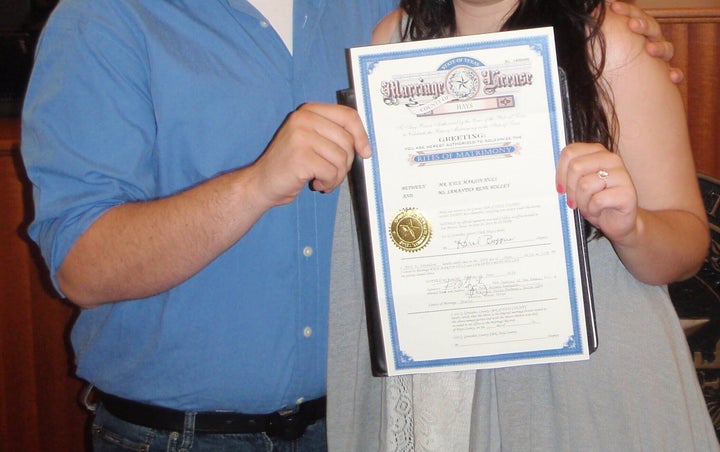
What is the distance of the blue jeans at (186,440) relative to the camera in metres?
1.14

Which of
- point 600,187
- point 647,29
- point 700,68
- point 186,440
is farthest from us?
point 700,68

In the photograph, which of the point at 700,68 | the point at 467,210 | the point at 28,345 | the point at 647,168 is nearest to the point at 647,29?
the point at 647,168

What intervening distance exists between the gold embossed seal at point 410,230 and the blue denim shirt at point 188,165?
216mm

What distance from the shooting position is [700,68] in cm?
174

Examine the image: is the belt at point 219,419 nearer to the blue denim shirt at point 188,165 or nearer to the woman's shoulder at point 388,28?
the blue denim shirt at point 188,165

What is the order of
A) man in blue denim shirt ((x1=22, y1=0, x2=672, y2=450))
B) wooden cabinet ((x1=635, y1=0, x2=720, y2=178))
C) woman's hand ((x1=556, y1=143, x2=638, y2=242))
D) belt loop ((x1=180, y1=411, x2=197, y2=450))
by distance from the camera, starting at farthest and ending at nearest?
wooden cabinet ((x1=635, y1=0, x2=720, y2=178)) < belt loop ((x1=180, y1=411, x2=197, y2=450)) < man in blue denim shirt ((x1=22, y1=0, x2=672, y2=450)) < woman's hand ((x1=556, y1=143, x2=638, y2=242))

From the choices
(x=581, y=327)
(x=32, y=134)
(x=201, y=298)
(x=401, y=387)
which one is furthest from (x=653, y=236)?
(x=32, y=134)

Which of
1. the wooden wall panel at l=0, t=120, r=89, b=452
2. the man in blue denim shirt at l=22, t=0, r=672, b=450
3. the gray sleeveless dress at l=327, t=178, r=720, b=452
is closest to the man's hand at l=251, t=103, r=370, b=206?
the man in blue denim shirt at l=22, t=0, r=672, b=450

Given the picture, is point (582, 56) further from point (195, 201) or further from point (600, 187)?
point (195, 201)

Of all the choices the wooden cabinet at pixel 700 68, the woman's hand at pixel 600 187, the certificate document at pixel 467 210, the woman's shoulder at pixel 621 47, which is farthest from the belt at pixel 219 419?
the wooden cabinet at pixel 700 68

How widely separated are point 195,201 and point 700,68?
4.20 ft

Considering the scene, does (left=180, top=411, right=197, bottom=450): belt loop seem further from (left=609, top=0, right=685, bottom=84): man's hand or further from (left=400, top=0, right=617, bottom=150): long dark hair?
(left=609, top=0, right=685, bottom=84): man's hand

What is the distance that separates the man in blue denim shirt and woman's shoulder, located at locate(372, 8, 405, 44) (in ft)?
0.16

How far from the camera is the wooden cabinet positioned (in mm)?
1719
